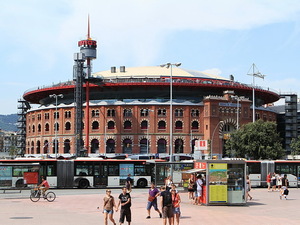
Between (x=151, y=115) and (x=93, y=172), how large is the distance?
5280 centimetres

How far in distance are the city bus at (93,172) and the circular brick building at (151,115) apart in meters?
46.0

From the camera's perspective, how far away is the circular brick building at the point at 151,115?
328ft

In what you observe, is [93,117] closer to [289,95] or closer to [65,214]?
[289,95]

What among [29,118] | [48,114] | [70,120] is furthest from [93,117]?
[29,118]

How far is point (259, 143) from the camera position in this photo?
75.4 metres

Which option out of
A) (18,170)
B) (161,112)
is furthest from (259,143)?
(18,170)

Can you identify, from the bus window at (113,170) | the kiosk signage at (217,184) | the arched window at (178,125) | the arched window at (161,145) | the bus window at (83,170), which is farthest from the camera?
the arched window at (178,125)

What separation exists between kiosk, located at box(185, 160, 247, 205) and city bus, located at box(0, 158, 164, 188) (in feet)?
61.4

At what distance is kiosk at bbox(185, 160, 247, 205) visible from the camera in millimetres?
30625

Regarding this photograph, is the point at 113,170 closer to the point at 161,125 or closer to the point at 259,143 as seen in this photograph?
the point at 259,143

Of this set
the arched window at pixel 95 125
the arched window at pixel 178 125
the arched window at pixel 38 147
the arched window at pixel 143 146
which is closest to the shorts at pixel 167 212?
the arched window at pixel 143 146

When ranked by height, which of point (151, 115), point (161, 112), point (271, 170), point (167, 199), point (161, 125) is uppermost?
point (161, 112)

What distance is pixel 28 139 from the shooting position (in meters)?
117

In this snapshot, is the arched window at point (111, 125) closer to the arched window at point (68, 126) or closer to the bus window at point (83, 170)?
the arched window at point (68, 126)
